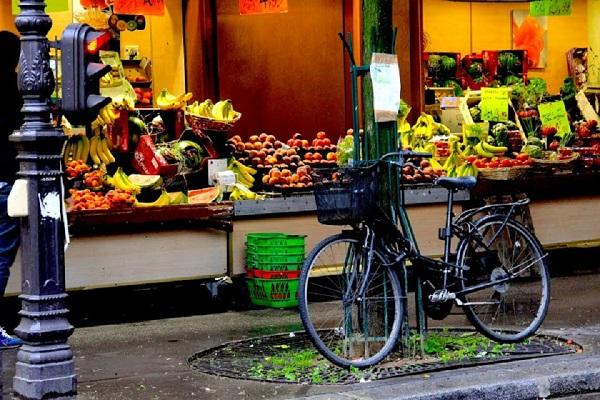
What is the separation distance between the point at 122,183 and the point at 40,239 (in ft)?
12.0

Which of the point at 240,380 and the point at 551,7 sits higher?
the point at 551,7

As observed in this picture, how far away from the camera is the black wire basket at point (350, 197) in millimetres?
8055

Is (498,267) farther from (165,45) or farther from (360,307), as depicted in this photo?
(165,45)

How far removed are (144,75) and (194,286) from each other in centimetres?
380

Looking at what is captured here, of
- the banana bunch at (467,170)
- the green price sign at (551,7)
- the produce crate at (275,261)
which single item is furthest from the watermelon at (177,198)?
the green price sign at (551,7)

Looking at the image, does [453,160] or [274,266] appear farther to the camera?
[453,160]

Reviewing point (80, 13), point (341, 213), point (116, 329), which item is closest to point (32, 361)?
point (341, 213)

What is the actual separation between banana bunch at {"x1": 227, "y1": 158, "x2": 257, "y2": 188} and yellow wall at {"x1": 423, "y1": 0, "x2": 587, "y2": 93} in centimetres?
466

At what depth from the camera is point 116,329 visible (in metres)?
10.2

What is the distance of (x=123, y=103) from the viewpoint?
11.1 m

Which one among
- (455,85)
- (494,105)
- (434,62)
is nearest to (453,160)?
(494,105)

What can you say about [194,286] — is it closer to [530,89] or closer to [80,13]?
[80,13]

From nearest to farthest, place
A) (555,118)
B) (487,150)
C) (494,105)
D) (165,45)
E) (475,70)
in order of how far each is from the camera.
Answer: (487,150) → (494,105) → (165,45) → (555,118) → (475,70)

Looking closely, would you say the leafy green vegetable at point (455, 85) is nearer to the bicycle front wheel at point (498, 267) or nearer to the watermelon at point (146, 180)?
the watermelon at point (146, 180)
